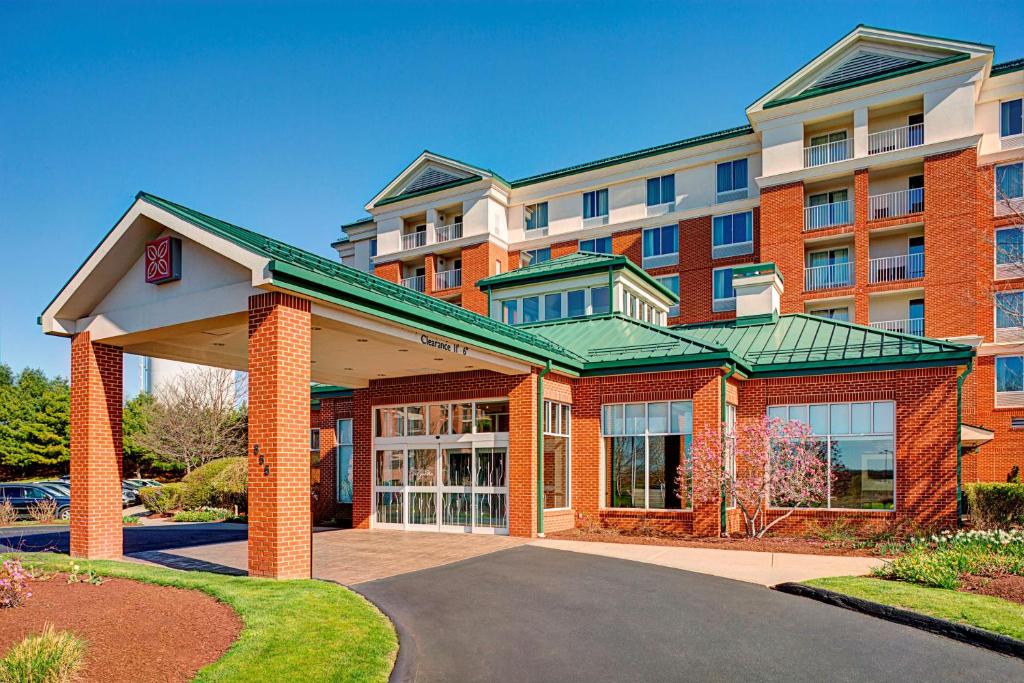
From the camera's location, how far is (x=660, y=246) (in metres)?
40.4

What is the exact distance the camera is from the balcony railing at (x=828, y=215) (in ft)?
114

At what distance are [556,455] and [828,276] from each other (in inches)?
882

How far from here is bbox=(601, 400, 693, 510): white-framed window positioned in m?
18.0

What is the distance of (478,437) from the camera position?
18.6 metres

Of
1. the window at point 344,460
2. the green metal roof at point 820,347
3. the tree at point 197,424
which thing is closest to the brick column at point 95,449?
the window at point 344,460

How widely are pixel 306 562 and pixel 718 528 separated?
10.1 m

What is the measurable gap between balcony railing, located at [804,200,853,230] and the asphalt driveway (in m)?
27.6

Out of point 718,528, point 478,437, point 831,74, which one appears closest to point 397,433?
point 478,437

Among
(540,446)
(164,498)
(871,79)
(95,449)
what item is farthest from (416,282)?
(95,449)

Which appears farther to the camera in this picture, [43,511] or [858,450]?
[43,511]

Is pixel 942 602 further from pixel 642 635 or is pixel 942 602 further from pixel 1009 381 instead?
pixel 1009 381

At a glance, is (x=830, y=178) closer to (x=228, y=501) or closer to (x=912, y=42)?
(x=912, y=42)

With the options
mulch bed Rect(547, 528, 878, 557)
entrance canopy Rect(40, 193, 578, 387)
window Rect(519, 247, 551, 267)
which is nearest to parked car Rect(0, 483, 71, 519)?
entrance canopy Rect(40, 193, 578, 387)

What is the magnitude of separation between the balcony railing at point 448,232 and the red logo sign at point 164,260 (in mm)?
34126
